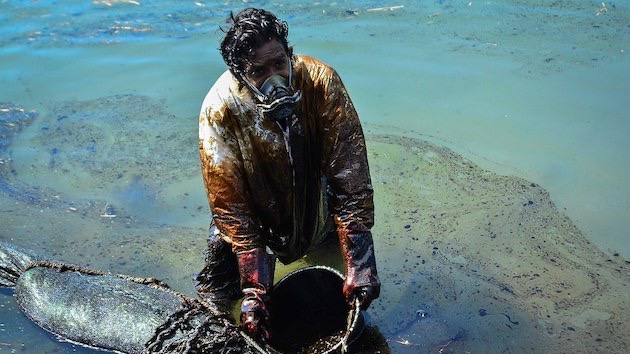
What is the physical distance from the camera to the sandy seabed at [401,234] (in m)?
4.28

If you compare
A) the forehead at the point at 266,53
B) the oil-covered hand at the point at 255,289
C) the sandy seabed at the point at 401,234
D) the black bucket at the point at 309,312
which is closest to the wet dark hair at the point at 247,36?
the forehead at the point at 266,53

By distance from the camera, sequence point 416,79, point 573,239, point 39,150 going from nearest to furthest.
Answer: point 573,239
point 39,150
point 416,79

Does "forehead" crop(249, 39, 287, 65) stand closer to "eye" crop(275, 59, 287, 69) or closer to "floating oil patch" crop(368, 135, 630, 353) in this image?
"eye" crop(275, 59, 287, 69)

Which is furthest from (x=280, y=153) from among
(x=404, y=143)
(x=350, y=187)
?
(x=404, y=143)

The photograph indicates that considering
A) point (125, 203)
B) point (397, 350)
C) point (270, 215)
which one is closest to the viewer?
point (270, 215)

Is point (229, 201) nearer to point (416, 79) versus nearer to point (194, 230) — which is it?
point (194, 230)

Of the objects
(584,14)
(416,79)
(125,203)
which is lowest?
(125,203)

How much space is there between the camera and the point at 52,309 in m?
4.14

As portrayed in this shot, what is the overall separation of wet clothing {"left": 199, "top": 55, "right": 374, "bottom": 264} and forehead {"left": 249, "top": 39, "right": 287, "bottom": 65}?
0.22 meters

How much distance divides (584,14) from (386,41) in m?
2.27

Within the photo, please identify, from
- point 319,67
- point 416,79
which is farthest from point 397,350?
point 416,79

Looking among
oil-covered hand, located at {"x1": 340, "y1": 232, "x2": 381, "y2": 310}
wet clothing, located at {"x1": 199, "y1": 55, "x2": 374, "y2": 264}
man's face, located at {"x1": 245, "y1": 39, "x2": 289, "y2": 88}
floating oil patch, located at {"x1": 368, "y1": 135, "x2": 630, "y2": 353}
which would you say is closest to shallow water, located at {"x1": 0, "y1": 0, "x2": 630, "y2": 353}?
floating oil patch, located at {"x1": 368, "y1": 135, "x2": 630, "y2": 353}

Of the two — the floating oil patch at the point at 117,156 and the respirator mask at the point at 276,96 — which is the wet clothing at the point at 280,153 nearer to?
the respirator mask at the point at 276,96

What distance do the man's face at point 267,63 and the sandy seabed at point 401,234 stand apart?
1724 mm
